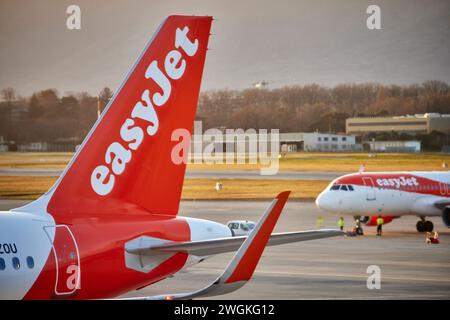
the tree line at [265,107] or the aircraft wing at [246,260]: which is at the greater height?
the tree line at [265,107]

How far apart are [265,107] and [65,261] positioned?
240 ft

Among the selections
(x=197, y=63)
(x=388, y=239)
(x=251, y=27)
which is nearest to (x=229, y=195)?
(x=388, y=239)

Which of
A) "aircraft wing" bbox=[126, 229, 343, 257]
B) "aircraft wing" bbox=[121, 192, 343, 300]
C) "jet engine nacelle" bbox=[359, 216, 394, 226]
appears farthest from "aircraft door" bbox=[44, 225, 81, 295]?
"jet engine nacelle" bbox=[359, 216, 394, 226]

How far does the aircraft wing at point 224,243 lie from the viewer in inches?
435

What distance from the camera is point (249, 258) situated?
28.3 feet

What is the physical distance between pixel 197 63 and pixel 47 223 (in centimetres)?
385

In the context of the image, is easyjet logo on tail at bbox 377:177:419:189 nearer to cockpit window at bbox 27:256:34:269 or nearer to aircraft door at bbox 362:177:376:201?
aircraft door at bbox 362:177:376:201

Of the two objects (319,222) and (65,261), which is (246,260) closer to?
(65,261)

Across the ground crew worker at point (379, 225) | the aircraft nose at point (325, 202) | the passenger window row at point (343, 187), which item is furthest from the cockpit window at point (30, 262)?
the ground crew worker at point (379, 225)

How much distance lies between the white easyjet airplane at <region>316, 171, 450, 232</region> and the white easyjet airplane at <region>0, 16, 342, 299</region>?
2853cm

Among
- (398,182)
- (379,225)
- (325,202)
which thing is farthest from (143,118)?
(398,182)

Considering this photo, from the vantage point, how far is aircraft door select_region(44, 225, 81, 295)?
37.3 feet

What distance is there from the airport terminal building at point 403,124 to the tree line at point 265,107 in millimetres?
908

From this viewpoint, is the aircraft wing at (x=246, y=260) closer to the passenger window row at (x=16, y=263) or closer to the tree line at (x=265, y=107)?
the passenger window row at (x=16, y=263)
